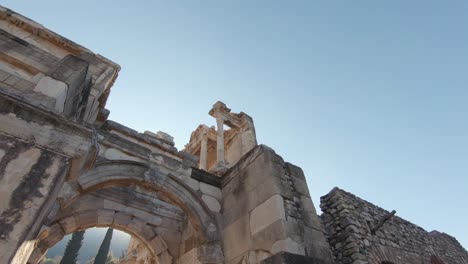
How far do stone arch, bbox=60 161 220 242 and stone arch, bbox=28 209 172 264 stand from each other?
5.35 feet

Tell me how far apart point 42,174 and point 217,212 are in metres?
3.33

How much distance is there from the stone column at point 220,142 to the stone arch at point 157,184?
28.5 feet

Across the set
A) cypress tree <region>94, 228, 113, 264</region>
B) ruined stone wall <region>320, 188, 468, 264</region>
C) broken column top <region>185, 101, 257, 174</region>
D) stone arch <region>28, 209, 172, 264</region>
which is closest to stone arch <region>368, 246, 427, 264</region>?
ruined stone wall <region>320, 188, 468, 264</region>

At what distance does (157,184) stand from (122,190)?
84.0 inches

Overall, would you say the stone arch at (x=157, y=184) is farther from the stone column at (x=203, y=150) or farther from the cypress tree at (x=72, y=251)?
the cypress tree at (x=72, y=251)

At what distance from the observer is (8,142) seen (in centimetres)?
201

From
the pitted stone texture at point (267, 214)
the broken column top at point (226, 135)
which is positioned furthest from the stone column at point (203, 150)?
the pitted stone texture at point (267, 214)

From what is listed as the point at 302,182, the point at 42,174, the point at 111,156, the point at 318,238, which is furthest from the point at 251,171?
the point at 42,174

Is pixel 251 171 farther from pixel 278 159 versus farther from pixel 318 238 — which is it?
pixel 318 238

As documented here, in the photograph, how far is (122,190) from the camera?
6.19 metres

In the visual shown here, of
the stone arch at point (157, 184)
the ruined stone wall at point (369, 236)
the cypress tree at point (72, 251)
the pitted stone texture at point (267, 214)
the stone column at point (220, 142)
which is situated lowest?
the pitted stone texture at point (267, 214)

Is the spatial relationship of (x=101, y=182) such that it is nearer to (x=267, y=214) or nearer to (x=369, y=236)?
(x=267, y=214)

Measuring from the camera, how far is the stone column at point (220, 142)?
14164 mm

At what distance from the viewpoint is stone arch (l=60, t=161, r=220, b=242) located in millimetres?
4091
